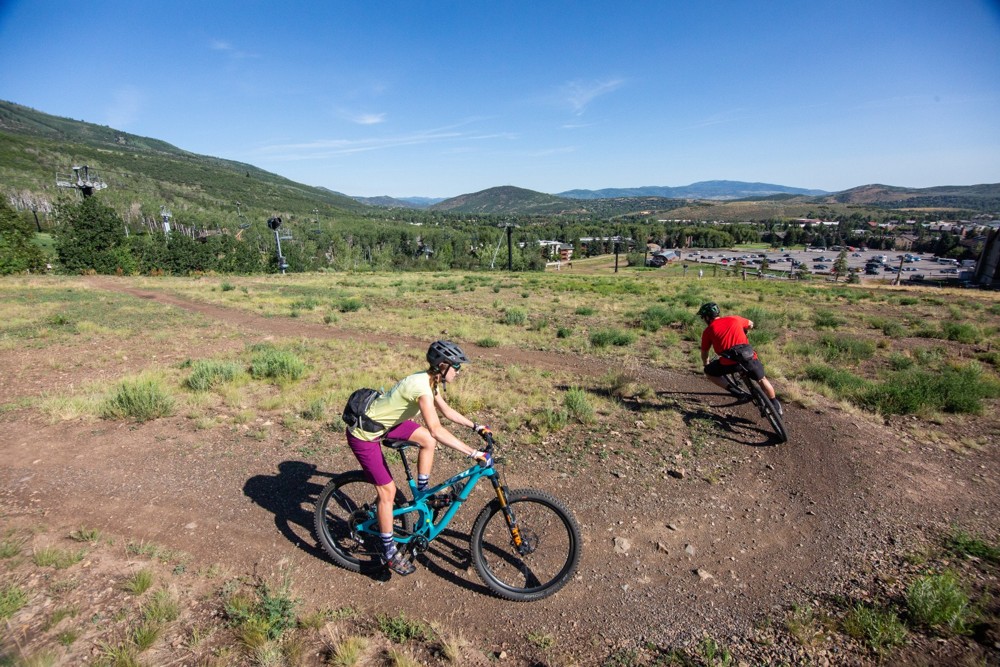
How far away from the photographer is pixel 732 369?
7.53m

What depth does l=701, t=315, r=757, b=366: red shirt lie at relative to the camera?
7.41 m

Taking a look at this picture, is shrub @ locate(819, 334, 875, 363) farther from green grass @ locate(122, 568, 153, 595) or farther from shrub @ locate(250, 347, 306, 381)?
green grass @ locate(122, 568, 153, 595)

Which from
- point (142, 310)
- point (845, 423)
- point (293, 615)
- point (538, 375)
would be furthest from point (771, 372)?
point (142, 310)

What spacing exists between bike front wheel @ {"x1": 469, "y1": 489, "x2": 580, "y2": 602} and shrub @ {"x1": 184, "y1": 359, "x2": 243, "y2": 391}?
25.9ft

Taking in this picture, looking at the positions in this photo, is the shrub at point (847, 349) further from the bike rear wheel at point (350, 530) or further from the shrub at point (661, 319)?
the bike rear wheel at point (350, 530)

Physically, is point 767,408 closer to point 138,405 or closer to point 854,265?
point 138,405

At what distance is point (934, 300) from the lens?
2538 cm

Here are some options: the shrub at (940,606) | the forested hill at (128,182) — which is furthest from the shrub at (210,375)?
the forested hill at (128,182)

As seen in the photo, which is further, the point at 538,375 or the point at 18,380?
the point at 538,375

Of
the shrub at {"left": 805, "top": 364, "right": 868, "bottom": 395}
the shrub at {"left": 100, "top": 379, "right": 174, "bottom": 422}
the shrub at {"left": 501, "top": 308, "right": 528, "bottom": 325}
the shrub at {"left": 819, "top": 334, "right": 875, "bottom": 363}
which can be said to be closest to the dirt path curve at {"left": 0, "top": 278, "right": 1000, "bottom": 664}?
the shrub at {"left": 100, "top": 379, "right": 174, "bottom": 422}

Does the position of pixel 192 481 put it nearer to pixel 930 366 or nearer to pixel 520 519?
pixel 520 519

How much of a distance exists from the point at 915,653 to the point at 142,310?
2708 cm

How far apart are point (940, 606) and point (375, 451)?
5.08 m

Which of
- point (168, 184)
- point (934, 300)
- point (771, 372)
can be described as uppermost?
point (168, 184)
